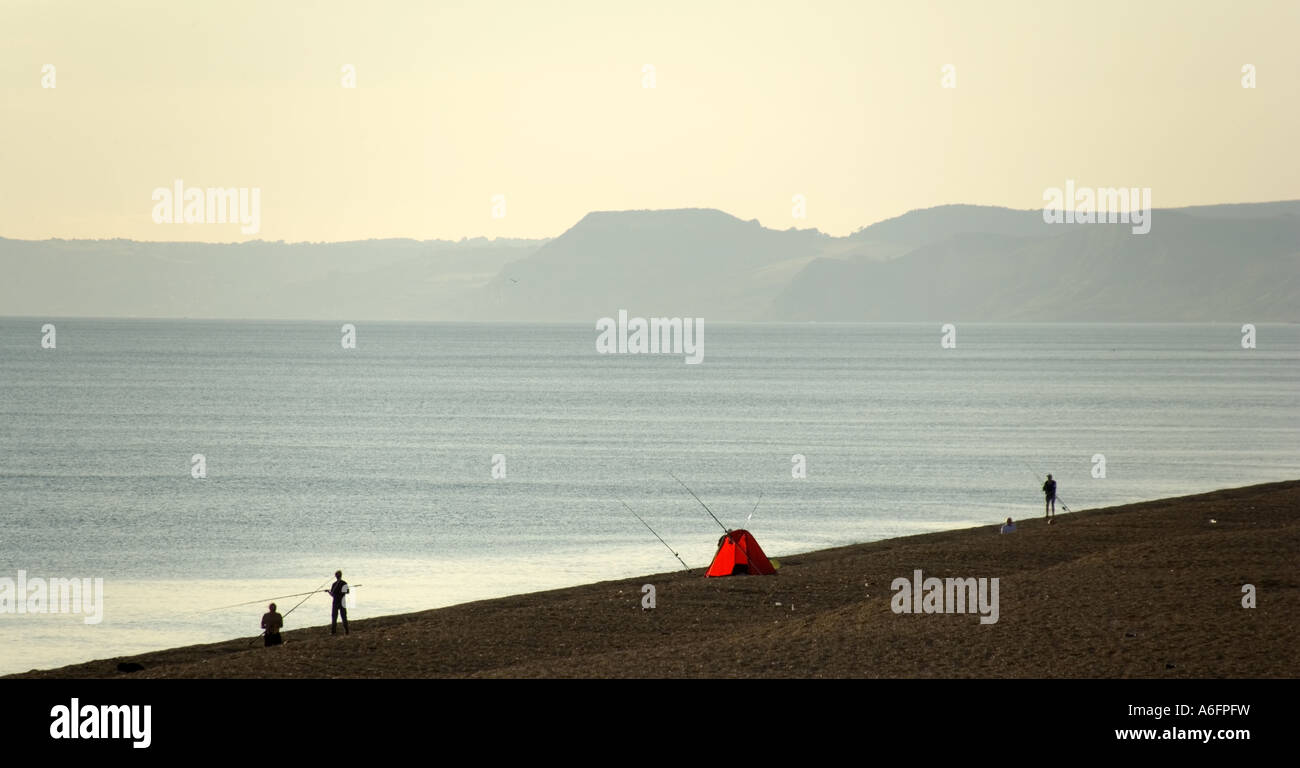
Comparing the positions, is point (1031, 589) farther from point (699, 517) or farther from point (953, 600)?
point (699, 517)

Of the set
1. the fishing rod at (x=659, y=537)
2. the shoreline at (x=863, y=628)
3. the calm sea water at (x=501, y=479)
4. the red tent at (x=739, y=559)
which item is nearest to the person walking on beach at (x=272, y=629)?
the shoreline at (x=863, y=628)

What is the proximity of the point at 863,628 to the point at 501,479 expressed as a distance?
132ft

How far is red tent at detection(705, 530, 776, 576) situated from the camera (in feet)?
89.4

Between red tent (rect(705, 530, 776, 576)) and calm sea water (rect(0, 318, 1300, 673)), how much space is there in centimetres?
587

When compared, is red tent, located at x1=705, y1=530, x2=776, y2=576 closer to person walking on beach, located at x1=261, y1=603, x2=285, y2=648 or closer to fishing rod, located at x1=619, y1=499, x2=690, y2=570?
fishing rod, located at x1=619, y1=499, x2=690, y2=570

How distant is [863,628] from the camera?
59.4ft

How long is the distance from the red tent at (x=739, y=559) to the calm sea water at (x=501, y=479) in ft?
19.3

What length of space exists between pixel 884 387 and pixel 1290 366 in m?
65.9

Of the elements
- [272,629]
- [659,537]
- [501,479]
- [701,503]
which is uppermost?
[501,479]

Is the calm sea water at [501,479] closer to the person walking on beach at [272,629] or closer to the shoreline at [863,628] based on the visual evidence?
the person walking on beach at [272,629]

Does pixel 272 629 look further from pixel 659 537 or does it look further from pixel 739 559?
pixel 659 537

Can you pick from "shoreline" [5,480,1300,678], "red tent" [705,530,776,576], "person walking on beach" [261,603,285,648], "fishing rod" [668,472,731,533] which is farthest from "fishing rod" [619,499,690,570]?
"person walking on beach" [261,603,285,648]

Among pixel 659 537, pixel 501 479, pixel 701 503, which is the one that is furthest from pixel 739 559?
pixel 501 479
